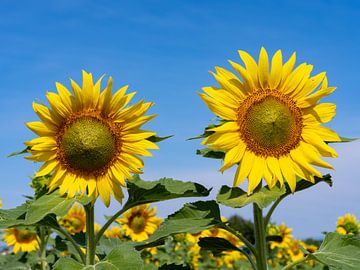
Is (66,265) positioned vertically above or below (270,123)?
below

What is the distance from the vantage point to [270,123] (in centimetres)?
318

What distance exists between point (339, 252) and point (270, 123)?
0.78 metres

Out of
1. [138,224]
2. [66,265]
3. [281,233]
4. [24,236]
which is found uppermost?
[281,233]

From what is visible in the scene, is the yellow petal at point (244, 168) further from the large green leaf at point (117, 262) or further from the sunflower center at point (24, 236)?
the sunflower center at point (24, 236)

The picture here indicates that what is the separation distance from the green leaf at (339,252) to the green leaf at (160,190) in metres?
0.70

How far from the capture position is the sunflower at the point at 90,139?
124 inches

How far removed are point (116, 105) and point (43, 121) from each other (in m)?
0.41

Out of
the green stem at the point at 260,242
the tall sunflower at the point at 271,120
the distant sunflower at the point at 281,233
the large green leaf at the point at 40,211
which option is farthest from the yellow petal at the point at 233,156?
the distant sunflower at the point at 281,233

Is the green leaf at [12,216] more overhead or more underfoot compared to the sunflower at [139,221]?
more underfoot

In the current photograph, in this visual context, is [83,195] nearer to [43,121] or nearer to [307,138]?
[43,121]

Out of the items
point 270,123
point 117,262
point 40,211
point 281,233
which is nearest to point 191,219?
point 117,262

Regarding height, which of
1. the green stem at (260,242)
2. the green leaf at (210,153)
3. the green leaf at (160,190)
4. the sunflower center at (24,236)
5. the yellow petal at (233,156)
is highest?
the sunflower center at (24,236)

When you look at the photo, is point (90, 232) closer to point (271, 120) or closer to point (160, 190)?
point (160, 190)

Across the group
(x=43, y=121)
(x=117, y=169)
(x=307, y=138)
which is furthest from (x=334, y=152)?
(x=43, y=121)
